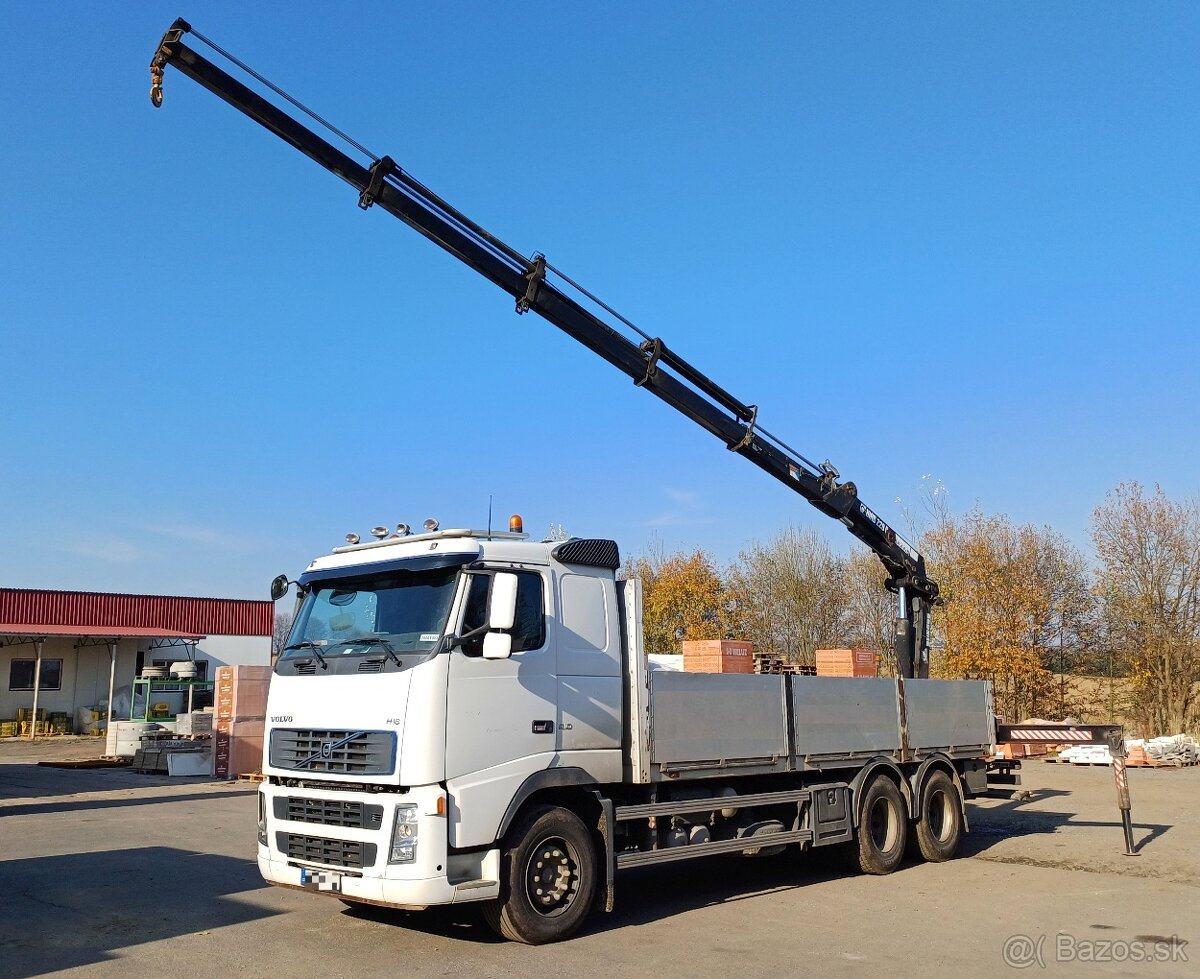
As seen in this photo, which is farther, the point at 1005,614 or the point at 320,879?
the point at 1005,614

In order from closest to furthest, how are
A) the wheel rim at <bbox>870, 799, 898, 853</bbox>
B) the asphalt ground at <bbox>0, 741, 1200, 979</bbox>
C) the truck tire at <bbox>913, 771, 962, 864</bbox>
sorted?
the asphalt ground at <bbox>0, 741, 1200, 979</bbox>
the wheel rim at <bbox>870, 799, 898, 853</bbox>
the truck tire at <bbox>913, 771, 962, 864</bbox>

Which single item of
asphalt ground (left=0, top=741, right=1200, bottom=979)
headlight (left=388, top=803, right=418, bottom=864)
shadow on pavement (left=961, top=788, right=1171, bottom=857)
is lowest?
shadow on pavement (left=961, top=788, right=1171, bottom=857)

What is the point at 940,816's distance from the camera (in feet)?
39.7

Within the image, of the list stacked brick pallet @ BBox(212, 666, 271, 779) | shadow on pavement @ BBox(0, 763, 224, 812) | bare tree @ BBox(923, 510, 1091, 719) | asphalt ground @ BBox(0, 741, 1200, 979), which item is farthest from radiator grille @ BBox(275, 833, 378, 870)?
bare tree @ BBox(923, 510, 1091, 719)

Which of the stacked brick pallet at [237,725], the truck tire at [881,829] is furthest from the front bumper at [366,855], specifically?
the stacked brick pallet at [237,725]

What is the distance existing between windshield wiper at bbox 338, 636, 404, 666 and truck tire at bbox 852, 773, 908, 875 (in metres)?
5.88

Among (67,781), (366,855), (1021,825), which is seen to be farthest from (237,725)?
(366,855)

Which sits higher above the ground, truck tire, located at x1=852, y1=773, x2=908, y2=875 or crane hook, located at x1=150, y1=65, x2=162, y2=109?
crane hook, located at x1=150, y1=65, x2=162, y2=109

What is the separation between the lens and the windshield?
24.5 feet

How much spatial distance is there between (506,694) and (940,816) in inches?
277

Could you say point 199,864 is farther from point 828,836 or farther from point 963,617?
point 963,617

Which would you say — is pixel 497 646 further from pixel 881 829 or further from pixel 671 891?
pixel 881 829

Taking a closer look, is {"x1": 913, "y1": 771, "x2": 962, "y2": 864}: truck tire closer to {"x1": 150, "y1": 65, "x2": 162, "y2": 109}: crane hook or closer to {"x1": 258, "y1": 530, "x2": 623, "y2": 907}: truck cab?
{"x1": 258, "y1": 530, "x2": 623, "y2": 907}: truck cab

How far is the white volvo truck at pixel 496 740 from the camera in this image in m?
7.07
